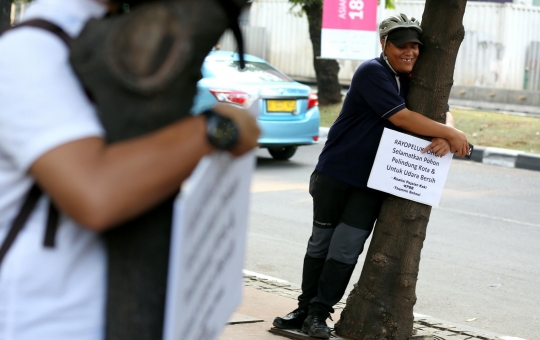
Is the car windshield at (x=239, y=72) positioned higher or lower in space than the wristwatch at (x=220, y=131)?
lower

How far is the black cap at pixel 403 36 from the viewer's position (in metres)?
4.55

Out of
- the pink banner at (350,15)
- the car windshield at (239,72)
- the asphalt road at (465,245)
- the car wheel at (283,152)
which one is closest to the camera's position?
the asphalt road at (465,245)

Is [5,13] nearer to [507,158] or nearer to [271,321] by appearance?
[271,321]

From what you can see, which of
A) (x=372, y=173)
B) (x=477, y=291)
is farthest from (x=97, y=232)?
(x=477, y=291)

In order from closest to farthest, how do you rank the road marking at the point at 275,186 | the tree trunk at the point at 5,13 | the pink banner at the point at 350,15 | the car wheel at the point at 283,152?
the tree trunk at the point at 5,13 → the road marking at the point at 275,186 → the car wheel at the point at 283,152 → the pink banner at the point at 350,15

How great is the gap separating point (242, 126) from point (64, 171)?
1.04 ft

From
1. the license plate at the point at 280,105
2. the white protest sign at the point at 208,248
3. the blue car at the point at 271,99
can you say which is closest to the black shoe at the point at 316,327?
the white protest sign at the point at 208,248

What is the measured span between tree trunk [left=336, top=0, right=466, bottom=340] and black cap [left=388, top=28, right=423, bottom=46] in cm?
11

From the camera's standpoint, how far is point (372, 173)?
4598 mm

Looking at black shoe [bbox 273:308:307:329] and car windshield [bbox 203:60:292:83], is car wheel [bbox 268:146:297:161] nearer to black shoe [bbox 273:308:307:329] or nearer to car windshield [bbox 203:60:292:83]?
car windshield [bbox 203:60:292:83]

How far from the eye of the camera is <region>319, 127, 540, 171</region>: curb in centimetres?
1298

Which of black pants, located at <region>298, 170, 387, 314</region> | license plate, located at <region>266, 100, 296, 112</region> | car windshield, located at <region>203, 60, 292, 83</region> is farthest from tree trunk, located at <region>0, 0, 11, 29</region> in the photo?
license plate, located at <region>266, 100, 296, 112</region>

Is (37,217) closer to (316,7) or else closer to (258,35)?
(316,7)

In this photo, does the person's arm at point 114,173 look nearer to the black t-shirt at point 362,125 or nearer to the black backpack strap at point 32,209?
the black backpack strap at point 32,209
